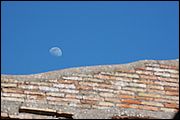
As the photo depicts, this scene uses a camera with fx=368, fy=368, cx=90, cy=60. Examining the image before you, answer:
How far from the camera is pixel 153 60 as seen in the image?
5.80 m

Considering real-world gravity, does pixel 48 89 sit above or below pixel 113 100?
above

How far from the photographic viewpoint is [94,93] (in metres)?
5.15

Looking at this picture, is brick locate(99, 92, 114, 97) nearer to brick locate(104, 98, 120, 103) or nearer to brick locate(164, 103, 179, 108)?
brick locate(104, 98, 120, 103)

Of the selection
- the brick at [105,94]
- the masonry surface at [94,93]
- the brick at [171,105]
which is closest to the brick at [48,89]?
the masonry surface at [94,93]

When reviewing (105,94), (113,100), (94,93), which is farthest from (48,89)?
(113,100)

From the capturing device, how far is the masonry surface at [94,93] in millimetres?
4848

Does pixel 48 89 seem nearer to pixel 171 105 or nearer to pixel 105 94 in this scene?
pixel 105 94

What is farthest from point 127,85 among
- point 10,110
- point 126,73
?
point 10,110

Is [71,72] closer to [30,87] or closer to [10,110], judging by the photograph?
[30,87]

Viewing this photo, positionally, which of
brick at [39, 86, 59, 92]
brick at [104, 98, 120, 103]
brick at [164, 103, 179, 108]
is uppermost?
brick at [39, 86, 59, 92]

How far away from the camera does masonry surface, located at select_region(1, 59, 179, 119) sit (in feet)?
15.9

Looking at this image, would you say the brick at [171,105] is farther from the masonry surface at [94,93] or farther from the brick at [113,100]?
the brick at [113,100]

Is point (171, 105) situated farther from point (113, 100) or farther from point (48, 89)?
point (48, 89)

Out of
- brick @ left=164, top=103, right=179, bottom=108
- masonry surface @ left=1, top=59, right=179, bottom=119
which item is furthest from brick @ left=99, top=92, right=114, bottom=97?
brick @ left=164, top=103, right=179, bottom=108
